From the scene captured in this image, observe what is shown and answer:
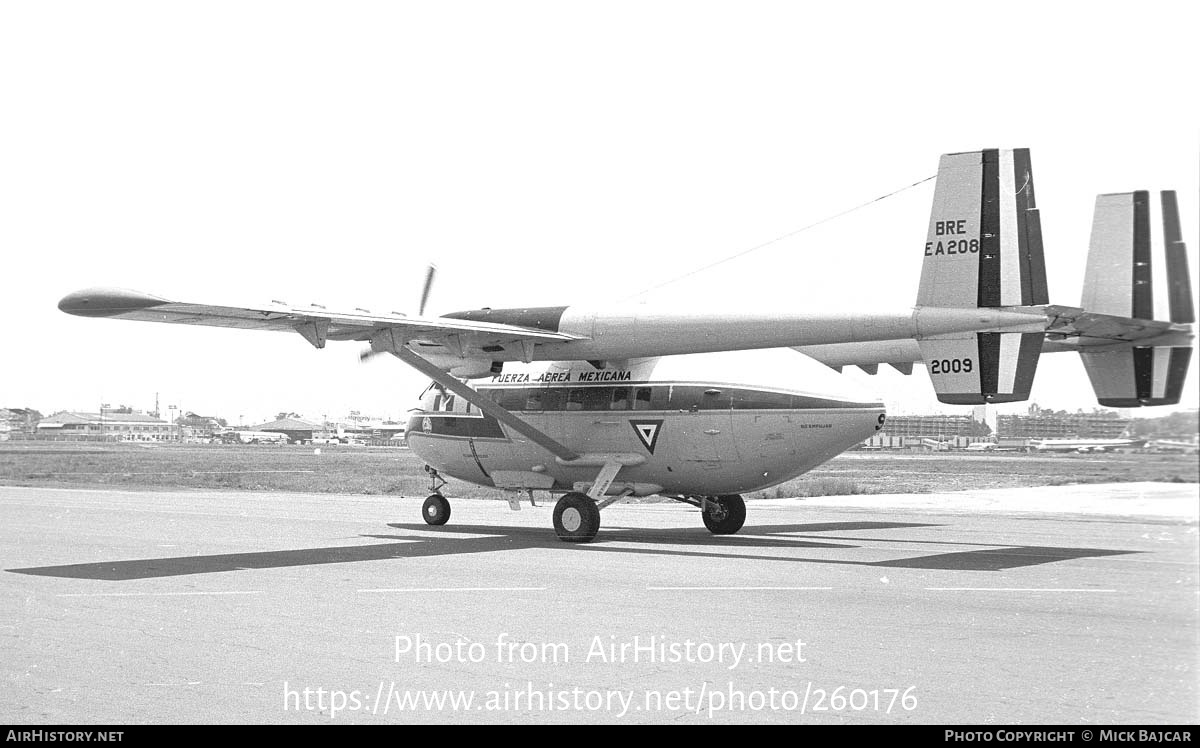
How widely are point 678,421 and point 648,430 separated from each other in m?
0.63

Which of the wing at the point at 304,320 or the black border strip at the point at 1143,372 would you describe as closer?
the black border strip at the point at 1143,372

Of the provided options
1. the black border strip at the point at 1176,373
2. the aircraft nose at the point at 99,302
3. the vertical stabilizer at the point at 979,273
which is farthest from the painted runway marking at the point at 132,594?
the black border strip at the point at 1176,373

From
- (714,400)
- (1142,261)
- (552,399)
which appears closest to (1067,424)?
(1142,261)

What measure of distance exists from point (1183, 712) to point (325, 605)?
322 inches

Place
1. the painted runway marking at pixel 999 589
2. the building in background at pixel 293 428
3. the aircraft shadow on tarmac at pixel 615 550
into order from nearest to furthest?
1. the painted runway marking at pixel 999 589
2. the aircraft shadow on tarmac at pixel 615 550
3. the building in background at pixel 293 428

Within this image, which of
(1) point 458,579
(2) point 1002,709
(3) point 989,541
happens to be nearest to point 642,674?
(2) point 1002,709

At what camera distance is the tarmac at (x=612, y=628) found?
7184 millimetres

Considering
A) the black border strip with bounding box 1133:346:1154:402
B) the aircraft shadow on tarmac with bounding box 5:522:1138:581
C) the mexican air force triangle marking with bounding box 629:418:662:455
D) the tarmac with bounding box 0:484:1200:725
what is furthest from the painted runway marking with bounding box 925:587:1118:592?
the black border strip with bounding box 1133:346:1154:402

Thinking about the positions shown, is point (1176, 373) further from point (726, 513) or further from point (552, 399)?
point (726, 513)

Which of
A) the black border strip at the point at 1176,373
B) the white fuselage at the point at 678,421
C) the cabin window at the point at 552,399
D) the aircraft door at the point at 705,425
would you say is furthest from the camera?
the cabin window at the point at 552,399

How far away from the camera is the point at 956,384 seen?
1360cm

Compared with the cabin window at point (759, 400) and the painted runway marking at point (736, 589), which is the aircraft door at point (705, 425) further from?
the painted runway marking at point (736, 589)

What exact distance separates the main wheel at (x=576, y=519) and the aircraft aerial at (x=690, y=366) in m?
0.04
